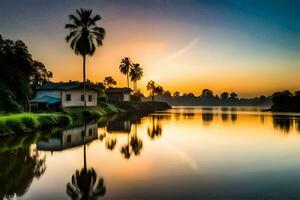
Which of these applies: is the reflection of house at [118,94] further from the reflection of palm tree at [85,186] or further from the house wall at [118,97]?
the reflection of palm tree at [85,186]

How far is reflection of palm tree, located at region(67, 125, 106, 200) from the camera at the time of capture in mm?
10273

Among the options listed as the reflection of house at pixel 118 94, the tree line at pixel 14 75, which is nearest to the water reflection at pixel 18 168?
the tree line at pixel 14 75

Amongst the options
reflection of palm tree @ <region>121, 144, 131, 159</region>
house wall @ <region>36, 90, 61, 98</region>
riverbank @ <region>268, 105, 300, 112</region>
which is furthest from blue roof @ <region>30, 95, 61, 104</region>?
riverbank @ <region>268, 105, 300, 112</region>

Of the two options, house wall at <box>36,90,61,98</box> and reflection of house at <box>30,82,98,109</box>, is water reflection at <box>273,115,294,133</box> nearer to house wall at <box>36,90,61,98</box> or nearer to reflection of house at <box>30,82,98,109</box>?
reflection of house at <box>30,82,98,109</box>

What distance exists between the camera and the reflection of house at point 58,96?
55525 mm

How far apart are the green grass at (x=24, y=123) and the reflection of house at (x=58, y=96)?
17785 mm

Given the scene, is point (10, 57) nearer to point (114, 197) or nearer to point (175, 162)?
point (175, 162)

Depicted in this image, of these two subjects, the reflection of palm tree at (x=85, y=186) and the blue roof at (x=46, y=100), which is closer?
the reflection of palm tree at (x=85, y=186)

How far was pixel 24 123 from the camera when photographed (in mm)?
30516

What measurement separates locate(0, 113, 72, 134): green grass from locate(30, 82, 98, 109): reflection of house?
1779 centimetres

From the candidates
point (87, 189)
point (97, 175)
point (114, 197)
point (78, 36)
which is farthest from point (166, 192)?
point (78, 36)

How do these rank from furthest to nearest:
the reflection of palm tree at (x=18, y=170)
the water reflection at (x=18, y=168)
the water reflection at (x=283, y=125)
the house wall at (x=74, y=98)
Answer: the house wall at (x=74, y=98) < the water reflection at (x=283, y=125) < the water reflection at (x=18, y=168) < the reflection of palm tree at (x=18, y=170)

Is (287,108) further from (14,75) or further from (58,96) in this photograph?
(14,75)

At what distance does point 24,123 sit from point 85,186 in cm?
2142
